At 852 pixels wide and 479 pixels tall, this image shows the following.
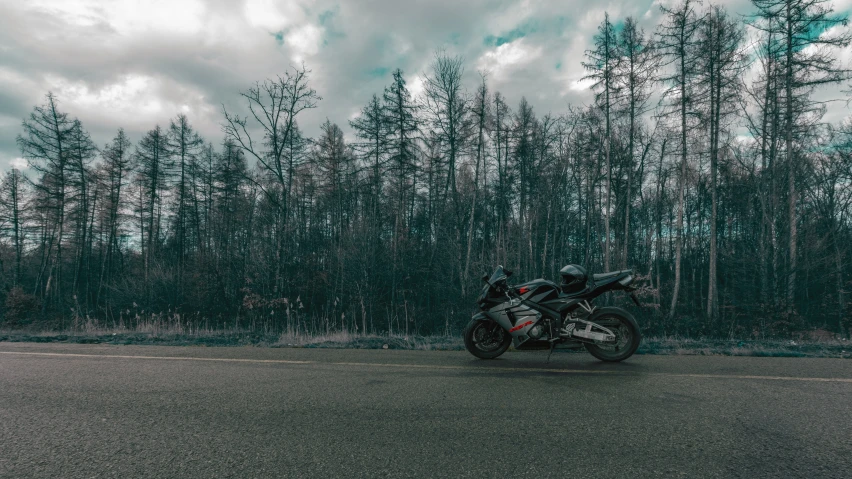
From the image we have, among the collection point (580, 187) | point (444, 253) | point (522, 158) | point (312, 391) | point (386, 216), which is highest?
point (522, 158)

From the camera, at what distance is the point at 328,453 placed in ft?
8.61

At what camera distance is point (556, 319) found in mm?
5734

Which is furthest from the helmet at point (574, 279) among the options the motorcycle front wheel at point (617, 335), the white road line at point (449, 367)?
the white road line at point (449, 367)

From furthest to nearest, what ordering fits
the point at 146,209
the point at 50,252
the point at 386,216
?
the point at 146,209 → the point at 50,252 → the point at 386,216

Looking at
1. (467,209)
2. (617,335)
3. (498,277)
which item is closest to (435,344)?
(498,277)

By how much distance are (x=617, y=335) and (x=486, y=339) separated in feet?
5.62

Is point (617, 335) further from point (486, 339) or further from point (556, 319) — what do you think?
point (486, 339)

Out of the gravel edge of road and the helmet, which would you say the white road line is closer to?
the helmet

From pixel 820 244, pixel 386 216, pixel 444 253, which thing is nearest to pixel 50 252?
pixel 386 216

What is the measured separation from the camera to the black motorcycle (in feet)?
18.4

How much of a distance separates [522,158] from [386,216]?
431 inches

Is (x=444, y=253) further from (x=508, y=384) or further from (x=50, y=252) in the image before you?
(x=50, y=252)

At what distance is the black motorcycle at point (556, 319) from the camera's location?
5.60m

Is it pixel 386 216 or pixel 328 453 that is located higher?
pixel 386 216
